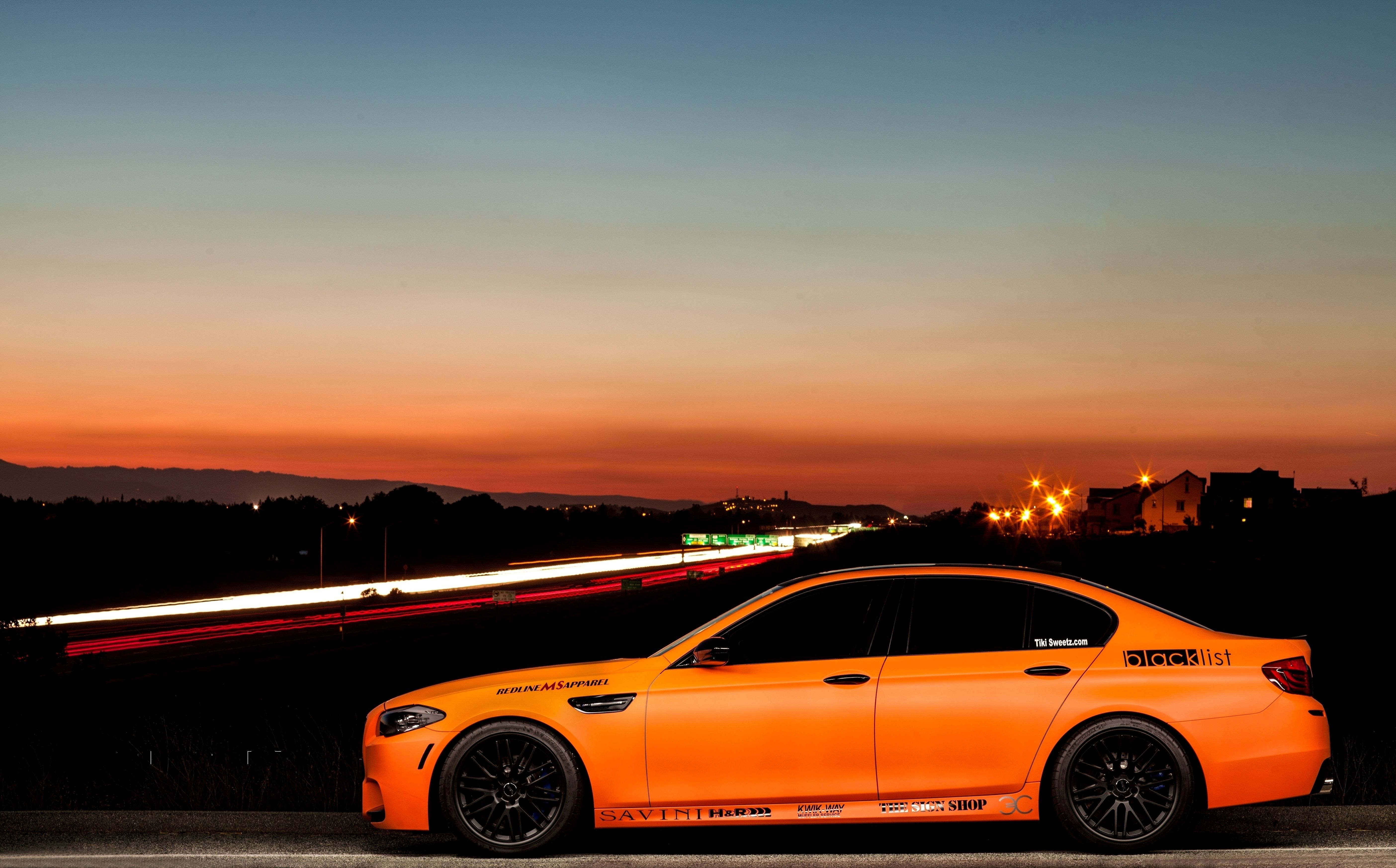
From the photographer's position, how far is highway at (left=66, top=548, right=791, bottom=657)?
6956cm

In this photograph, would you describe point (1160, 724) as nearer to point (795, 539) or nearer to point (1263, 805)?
point (1263, 805)

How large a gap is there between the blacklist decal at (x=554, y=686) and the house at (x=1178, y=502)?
16700cm

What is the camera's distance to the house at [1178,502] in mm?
166125

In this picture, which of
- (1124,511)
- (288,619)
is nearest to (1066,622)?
(288,619)

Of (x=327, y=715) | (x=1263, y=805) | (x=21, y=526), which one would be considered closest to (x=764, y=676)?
(x=1263, y=805)

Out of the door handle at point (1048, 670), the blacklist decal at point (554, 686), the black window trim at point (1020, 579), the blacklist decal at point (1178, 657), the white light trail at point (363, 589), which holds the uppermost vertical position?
the black window trim at point (1020, 579)

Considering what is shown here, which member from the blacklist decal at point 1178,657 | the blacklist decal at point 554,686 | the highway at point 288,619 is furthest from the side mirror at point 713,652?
the highway at point 288,619

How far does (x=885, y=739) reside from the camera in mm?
6809

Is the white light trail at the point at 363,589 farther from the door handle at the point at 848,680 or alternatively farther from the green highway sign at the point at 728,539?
the door handle at the point at 848,680

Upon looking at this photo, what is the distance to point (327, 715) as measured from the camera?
33.9 meters

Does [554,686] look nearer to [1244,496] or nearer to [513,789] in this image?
[513,789]

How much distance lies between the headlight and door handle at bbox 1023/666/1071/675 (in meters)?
3.20

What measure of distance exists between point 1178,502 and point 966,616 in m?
173

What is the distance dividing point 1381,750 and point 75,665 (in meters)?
21.5
